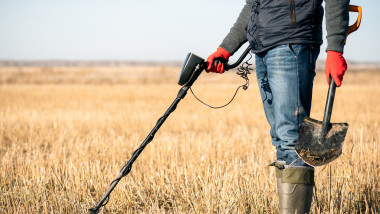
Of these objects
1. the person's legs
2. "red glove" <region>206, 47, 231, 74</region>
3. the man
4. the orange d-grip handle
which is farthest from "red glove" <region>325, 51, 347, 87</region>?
"red glove" <region>206, 47, 231, 74</region>

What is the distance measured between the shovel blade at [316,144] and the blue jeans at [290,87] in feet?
0.27

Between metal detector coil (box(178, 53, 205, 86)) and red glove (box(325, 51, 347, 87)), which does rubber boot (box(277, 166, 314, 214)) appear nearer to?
red glove (box(325, 51, 347, 87))

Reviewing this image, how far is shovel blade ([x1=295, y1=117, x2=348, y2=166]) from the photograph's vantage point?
6.62ft

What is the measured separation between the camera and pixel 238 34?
259 centimetres

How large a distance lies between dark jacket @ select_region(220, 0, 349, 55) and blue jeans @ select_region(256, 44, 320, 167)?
0.06 meters

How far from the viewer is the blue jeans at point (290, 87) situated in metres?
2.05

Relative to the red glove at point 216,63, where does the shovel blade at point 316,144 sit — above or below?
below

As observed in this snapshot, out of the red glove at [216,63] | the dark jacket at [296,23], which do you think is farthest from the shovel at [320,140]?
the red glove at [216,63]

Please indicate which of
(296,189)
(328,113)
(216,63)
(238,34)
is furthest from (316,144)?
(238,34)

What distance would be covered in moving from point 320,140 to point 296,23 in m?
0.70

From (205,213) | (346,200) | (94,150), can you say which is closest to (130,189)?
(205,213)

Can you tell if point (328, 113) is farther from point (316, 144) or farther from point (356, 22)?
point (356, 22)

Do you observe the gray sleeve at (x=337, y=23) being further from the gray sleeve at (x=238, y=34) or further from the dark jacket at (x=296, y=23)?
the gray sleeve at (x=238, y=34)

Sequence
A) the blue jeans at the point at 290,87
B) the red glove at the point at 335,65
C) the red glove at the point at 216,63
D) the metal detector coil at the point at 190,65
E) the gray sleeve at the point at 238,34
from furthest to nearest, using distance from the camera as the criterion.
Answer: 1. the gray sleeve at the point at 238,34
2. the red glove at the point at 216,63
3. the metal detector coil at the point at 190,65
4. the blue jeans at the point at 290,87
5. the red glove at the point at 335,65
